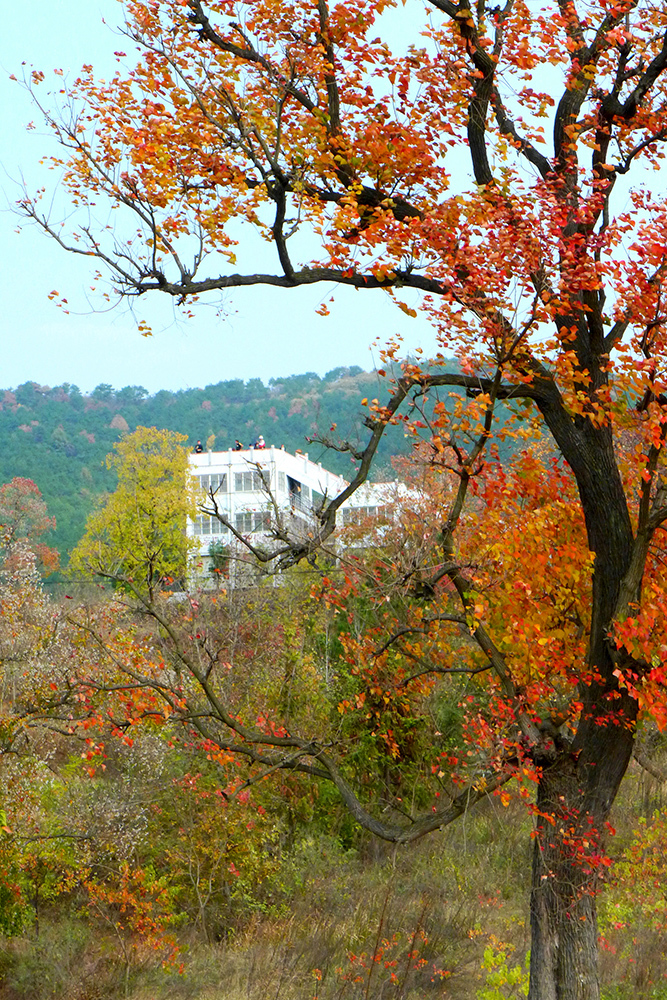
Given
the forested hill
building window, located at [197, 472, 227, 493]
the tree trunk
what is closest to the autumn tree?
the forested hill

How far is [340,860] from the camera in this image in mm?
13195

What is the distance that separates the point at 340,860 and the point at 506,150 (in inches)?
370

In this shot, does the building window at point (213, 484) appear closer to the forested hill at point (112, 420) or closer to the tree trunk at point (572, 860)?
the tree trunk at point (572, 860)

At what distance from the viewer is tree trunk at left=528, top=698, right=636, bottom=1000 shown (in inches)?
314

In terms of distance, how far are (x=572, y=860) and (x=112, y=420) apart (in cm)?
9295

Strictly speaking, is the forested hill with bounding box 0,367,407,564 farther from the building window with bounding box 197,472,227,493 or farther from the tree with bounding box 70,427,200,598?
the building window with bounding box 197,472,227,493

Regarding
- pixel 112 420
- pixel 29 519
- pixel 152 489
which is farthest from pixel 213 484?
pixel 112 420

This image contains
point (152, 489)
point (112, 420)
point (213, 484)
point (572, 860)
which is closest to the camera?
point (572, 860)

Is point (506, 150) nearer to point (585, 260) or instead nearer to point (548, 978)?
point (585, 260)

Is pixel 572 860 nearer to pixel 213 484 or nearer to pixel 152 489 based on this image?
pixel 213 484

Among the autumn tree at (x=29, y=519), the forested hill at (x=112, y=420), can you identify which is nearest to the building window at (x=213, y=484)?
the autumn tree at (x=29, y=519)

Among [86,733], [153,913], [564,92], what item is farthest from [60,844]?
[564,92]

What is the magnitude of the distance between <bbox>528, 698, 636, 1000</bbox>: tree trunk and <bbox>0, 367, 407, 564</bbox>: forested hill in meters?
61.5

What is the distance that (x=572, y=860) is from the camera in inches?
313
